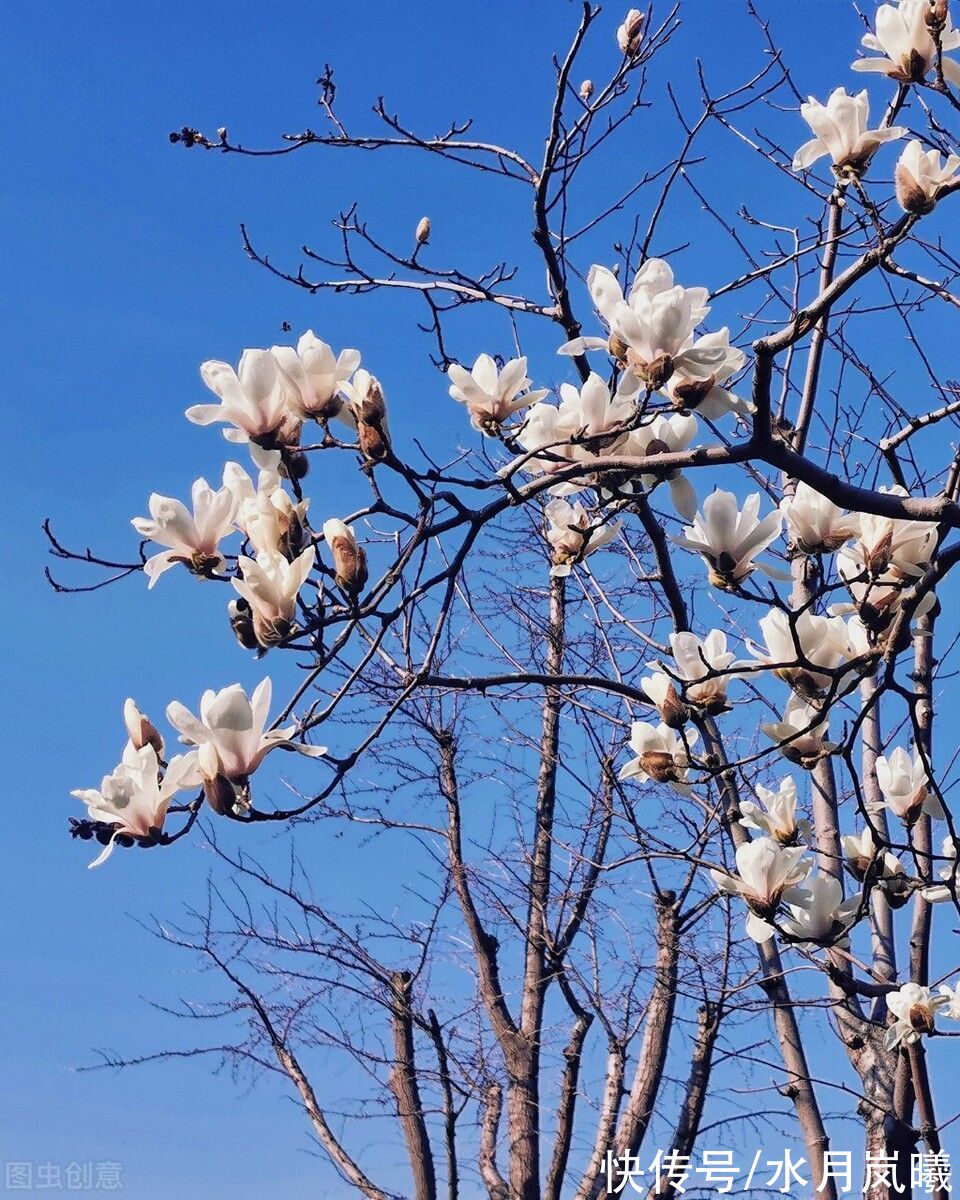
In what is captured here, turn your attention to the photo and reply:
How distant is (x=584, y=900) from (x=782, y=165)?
259 cm

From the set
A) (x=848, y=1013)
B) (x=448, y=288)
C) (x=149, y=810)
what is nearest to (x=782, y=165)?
(x=448, y=288)

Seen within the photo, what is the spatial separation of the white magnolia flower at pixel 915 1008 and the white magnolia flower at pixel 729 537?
85 cm

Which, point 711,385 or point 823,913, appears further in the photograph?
point 823,913

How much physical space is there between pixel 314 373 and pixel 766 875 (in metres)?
0.97

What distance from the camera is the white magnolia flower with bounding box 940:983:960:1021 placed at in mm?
2035

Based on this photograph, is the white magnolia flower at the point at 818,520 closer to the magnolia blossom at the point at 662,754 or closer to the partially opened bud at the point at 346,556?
the magnolia blossom at the point at 662,754

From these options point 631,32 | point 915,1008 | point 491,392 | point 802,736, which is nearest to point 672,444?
point 491,392

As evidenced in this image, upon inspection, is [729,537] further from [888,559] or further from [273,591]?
[273,591]

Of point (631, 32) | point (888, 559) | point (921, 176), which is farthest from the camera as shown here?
point (631, 32)

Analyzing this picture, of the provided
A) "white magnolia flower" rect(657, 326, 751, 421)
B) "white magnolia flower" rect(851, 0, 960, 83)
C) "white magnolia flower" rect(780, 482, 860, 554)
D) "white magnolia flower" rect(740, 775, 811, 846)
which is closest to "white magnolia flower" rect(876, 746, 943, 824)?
"white magnolia flower" rect(740, 775, 811, 846)

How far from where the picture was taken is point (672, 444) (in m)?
1.72

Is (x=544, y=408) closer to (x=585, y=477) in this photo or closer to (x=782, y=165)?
(x=585, y=477)

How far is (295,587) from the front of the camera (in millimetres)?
1385

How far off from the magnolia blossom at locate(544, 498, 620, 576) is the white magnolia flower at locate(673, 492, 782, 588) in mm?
207
